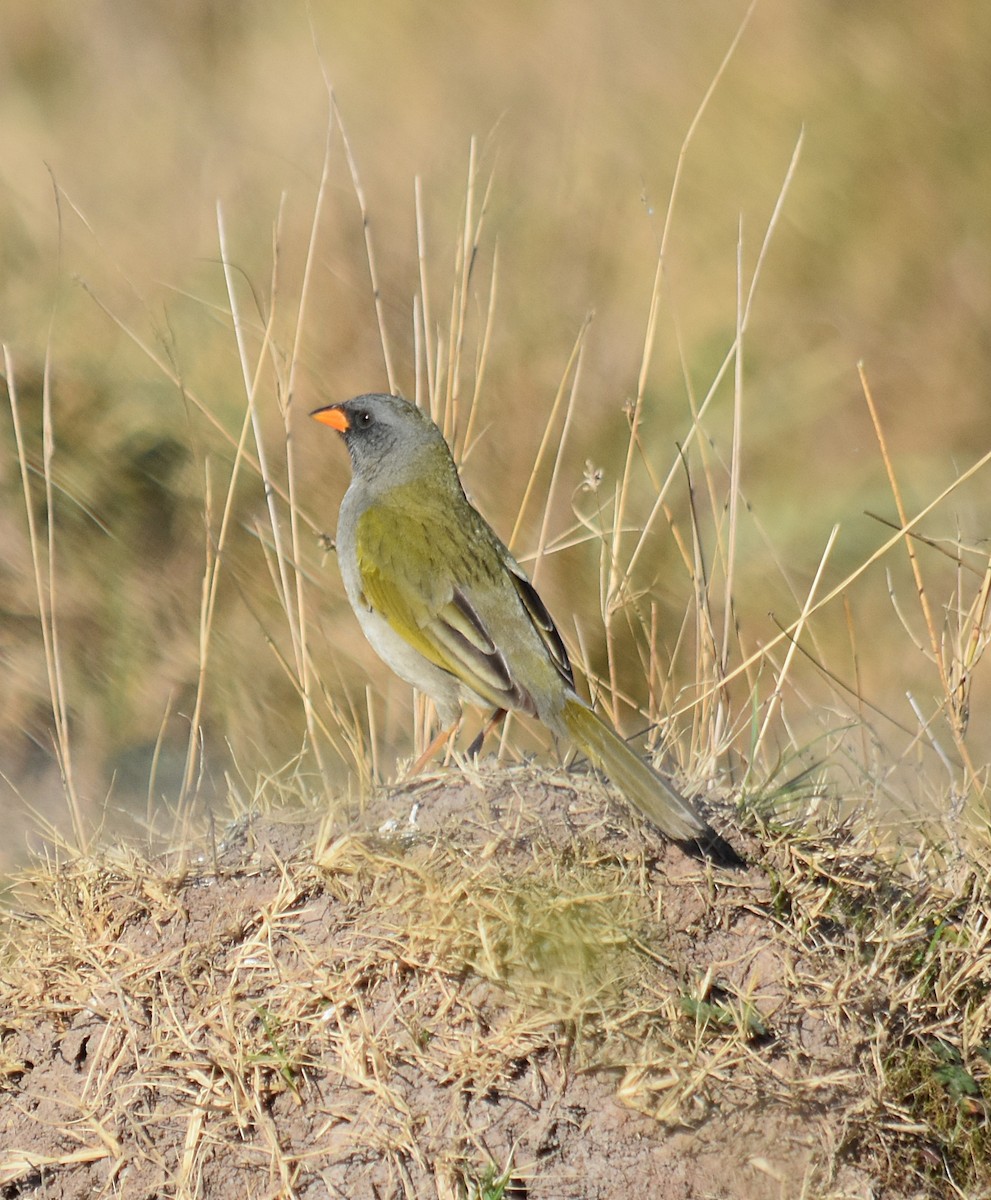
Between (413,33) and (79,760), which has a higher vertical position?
(413,33)

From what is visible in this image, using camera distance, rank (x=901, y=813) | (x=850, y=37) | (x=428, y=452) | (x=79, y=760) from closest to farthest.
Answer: (x=901, y=813) → (x=428, y=452) → (x=79, y=760) → (x=850, y=37)

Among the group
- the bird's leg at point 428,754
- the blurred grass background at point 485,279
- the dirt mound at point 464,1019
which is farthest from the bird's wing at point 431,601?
the blurred grass background at point 485,279

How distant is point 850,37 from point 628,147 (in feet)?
6.15

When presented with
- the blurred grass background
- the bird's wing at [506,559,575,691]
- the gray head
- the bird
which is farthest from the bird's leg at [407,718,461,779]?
the blurred grass background

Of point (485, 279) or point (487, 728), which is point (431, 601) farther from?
point (485, 279)

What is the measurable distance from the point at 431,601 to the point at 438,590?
4cm

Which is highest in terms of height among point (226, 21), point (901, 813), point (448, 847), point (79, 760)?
point (226, 21)

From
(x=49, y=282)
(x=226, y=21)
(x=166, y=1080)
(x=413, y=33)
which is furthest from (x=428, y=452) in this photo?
(x=226, y=21)

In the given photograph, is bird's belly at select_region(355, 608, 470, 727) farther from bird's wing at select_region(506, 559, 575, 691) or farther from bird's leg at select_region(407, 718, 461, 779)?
bird's wing at select_region(506, 559, 575, 691)

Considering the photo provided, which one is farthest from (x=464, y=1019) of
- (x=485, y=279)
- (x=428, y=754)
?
(x=485, y=279)

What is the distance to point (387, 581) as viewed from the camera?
14.3ft

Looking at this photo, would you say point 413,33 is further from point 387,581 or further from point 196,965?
point 196,965

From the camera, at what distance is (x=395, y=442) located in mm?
4762

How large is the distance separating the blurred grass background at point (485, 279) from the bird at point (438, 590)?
3.28ft
